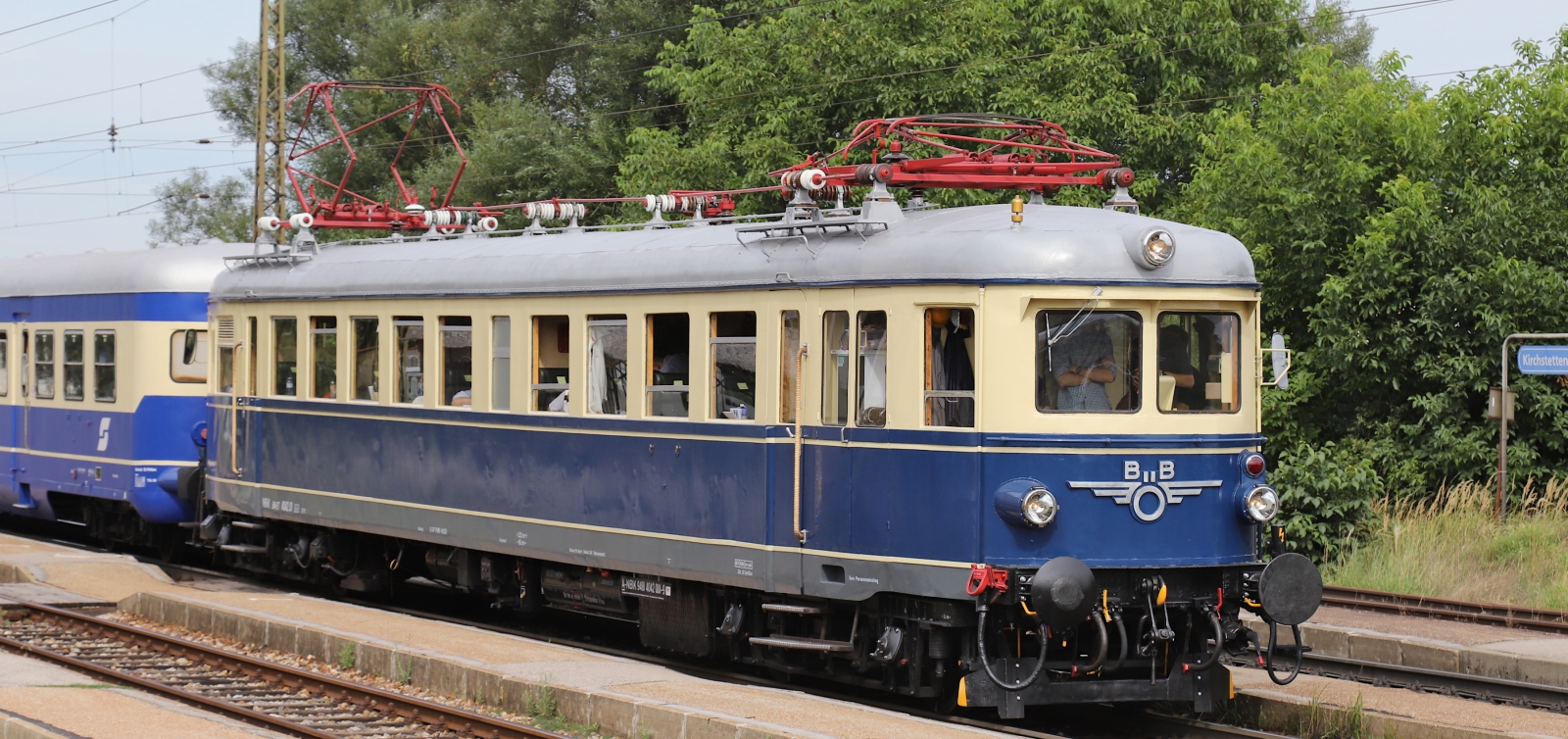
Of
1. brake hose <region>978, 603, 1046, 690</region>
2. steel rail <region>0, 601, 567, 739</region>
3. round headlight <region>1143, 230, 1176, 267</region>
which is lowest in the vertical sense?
steel rail <region>0, 601, 567, 739</region>

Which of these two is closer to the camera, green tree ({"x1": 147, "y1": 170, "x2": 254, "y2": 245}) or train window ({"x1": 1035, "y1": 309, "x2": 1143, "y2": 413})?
train window ({"x1": 1035, "y1": 309, "x2": 1143, "y2": 413})

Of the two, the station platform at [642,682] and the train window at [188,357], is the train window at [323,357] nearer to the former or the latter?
the station platform at [642,682]

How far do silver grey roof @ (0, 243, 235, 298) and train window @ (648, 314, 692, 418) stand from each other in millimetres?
8649

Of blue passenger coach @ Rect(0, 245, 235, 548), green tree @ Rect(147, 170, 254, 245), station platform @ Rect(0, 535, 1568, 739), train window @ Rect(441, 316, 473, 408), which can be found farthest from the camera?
green tree @ Rect(147, 170, 254, 245)

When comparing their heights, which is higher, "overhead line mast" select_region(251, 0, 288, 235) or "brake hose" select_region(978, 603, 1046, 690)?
"overhead line mast" select_region(251, 0, 288, 235)

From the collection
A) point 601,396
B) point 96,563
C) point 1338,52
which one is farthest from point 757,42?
point 1338,52

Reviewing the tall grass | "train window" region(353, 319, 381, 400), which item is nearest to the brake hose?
"train window" region(353, 319, 381, 400)

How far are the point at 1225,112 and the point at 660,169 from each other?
9.21 m

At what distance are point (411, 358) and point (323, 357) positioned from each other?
1599 mm

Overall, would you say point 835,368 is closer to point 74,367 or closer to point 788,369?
point 788,369

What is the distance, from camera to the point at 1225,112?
28.4 meters

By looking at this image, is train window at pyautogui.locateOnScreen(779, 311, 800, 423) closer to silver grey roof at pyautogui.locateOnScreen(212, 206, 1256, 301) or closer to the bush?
silver grey roof at pyautogui.locateOnScreen(212, 206, 1256, 301)

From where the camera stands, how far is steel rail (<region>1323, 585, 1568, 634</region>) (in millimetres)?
13891

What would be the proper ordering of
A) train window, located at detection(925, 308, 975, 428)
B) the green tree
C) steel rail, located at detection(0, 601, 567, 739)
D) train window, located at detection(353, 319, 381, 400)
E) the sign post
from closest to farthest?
train window, located at detection(925, 308, 975, 428) < steel rail, located at detection(0, 601, 567, 739) < train window, located at detection(353, 319, 381, 400) < the sign post < the green tree
